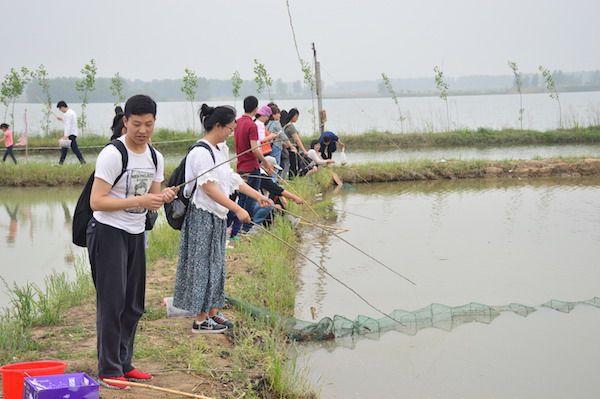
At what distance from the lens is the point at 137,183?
3.56 m

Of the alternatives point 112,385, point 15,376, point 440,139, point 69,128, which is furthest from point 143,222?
point 440,139

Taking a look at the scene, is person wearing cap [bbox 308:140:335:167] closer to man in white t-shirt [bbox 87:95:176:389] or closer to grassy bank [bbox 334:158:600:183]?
grassy bank [bbox 334:158:600:183]

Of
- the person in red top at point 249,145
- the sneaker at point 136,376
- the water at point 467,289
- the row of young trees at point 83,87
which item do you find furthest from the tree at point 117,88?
the sneaker at point 136,376

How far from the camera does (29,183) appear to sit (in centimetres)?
1313

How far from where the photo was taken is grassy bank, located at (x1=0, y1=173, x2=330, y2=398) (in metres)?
3.94

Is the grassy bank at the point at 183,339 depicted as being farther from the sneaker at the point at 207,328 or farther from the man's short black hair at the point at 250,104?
the man's short black hair at the point at 250,104

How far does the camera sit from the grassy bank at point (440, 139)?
18.3 m

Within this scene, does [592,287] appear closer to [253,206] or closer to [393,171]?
[253,206]

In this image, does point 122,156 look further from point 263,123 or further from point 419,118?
point 419,118

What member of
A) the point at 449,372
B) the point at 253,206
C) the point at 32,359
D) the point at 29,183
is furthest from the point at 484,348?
the point at 29,183

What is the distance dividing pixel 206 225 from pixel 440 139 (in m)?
14.4


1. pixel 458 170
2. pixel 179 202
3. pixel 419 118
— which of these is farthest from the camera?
pixel 419 118

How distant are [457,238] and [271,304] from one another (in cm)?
361

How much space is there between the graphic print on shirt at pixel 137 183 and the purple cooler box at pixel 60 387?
79 cm
